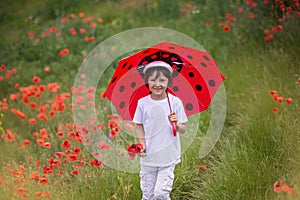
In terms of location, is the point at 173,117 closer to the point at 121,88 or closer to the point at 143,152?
the point at 143,152

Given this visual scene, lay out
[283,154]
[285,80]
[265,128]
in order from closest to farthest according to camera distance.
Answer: [283,154] → [265,128] → [285,80]

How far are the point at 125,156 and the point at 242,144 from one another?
114cm

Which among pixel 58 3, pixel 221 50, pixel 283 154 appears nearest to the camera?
pixel 283 154

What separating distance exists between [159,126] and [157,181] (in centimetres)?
44

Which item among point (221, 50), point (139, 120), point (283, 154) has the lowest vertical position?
point (283, 154)

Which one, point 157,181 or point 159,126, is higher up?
point 159,126

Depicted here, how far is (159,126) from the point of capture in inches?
146

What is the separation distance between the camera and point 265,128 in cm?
473

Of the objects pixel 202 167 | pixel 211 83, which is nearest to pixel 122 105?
pixel 211 83

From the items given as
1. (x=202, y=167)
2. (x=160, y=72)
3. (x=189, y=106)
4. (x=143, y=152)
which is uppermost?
(x=160, y=72)

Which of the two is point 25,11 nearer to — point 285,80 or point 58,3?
point 58,3

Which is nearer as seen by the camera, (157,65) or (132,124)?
(157,65)

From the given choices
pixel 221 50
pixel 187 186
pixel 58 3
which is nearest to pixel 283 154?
pixel 187 186

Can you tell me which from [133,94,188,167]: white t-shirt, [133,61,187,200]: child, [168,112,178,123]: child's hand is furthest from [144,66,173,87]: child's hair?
[168,112,178,123]: child's hand
